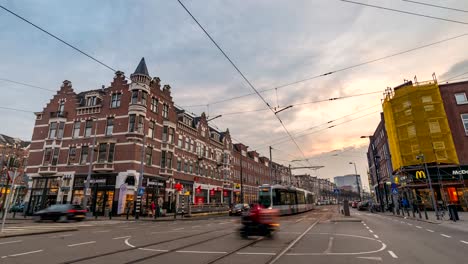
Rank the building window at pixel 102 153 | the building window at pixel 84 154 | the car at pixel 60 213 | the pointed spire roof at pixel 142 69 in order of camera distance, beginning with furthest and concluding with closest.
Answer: the pointed spire roof at pixel 142 69, the building window at pixel 84 154, the building window at pixel 102 153, the car at pixel 60 213

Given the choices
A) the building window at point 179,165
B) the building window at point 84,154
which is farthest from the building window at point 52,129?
the building window at point 179,165

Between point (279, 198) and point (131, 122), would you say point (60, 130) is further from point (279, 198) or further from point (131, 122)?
point (279, 198)

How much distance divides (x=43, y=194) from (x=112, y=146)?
456 inches

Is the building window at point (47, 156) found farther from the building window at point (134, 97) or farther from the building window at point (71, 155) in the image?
the building window at point (134, 97)

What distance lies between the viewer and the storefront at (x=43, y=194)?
34031mm

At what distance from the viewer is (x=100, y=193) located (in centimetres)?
3177

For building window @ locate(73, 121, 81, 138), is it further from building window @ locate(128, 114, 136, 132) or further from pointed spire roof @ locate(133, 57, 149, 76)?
pointed spire roof @ locate(133, 57, 149, 76)

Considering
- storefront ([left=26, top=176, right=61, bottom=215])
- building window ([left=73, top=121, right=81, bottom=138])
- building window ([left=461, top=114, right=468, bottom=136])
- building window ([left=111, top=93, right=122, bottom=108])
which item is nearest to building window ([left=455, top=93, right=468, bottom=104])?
building window ([left=461, top=114, right=468, bottom=136])

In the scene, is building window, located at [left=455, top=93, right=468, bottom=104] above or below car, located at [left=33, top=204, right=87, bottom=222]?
above

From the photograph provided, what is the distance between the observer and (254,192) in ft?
228

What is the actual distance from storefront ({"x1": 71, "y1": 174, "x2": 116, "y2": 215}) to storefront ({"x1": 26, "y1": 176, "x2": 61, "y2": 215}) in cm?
368

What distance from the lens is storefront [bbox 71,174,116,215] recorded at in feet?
102

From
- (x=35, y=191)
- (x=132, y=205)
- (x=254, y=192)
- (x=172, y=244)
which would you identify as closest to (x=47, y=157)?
(x=35, y=191)

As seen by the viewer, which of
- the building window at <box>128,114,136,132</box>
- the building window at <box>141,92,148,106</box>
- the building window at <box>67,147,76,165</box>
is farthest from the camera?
the building window at <box>67,147,76,165</box>
